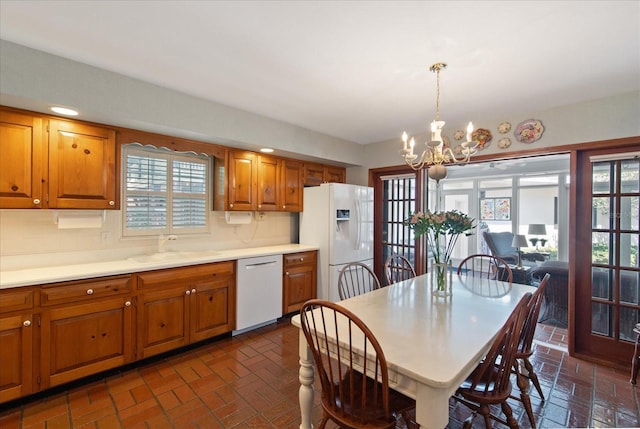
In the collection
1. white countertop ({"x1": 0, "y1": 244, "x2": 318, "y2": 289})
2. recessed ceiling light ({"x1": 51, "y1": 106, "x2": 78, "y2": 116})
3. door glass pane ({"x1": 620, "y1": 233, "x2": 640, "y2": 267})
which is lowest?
white countertop ({"x1": 0, "y1": 244, "x2": 318, "y2": 289})

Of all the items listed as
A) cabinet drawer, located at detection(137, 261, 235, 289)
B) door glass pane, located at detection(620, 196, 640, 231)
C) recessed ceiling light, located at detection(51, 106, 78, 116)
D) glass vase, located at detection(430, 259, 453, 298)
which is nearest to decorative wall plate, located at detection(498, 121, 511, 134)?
door glass pane, located at detection(620, 196, 640, 231)

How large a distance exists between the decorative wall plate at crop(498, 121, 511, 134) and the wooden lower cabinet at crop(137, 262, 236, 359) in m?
3.27

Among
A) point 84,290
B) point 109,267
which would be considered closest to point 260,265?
point 109,267

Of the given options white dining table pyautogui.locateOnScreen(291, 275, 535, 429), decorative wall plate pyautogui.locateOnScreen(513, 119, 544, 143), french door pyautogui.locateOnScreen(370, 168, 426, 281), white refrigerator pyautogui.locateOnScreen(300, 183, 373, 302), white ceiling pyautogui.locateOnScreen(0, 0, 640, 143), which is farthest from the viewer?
french door pyautogui.locateOnScreen(370, 168, 426, 281)

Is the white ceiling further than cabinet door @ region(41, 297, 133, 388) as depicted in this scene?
No

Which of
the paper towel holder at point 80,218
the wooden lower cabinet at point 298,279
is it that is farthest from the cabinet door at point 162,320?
the wooden lower cabinet at point 298,279

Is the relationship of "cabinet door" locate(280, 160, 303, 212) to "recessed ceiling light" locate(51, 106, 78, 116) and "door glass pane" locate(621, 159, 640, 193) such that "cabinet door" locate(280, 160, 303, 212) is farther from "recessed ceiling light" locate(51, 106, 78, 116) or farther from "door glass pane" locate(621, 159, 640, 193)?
"door glass pane" locate(621, 159, 640, 193)

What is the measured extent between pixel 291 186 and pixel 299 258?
3.16ft

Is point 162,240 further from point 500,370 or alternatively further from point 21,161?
point 500,370

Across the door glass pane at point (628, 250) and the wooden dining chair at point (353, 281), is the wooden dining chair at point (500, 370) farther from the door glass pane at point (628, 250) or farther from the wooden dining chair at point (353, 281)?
the door glass pane at point (628, 250)

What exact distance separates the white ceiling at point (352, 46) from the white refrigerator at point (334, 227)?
141cm

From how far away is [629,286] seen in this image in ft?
8.95

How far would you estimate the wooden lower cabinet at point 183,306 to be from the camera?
2.59 m

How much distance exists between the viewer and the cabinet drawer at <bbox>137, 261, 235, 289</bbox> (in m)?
2.58
